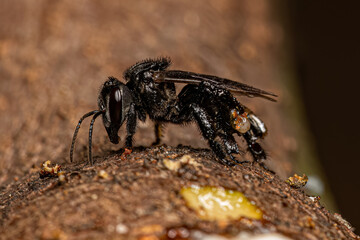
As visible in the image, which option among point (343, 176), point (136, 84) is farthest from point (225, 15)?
point (136, 84)

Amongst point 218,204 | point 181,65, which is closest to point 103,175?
point 218,204

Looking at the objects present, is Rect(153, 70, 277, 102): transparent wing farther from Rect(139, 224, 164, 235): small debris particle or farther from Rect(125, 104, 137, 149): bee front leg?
Rect(139, 224, 164, 235): small debris particle

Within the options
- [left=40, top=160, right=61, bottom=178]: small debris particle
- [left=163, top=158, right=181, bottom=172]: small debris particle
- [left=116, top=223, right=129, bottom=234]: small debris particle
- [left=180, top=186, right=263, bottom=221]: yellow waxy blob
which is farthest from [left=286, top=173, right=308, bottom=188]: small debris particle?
[left=40, top=160, right=61, bottom=178]: small debris particle

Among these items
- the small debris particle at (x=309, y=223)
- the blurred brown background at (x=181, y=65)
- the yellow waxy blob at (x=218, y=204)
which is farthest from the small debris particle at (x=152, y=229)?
the blurred brown background at (x=181, y=65)

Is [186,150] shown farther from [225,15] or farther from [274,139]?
[225,15]

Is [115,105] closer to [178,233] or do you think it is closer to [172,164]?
[172,164]

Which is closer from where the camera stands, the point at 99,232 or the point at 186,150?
the point at 99,232

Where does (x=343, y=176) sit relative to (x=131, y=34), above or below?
below
